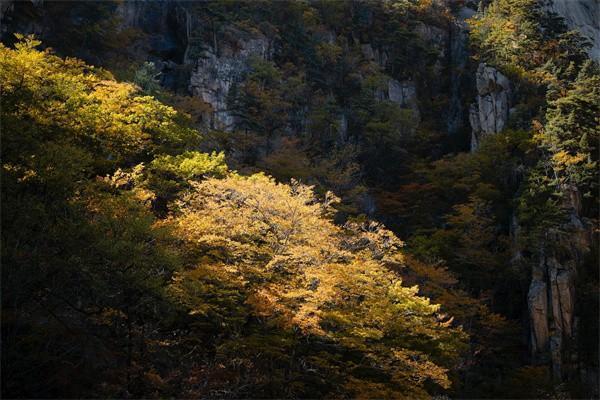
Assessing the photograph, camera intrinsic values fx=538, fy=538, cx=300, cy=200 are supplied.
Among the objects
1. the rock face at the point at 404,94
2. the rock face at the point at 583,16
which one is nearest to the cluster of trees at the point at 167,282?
the rock face at the point at 404,94

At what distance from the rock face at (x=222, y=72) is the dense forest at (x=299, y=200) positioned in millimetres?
147

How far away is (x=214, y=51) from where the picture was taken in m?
32.1

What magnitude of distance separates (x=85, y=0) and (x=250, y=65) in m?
9.64

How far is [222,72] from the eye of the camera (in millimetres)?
31672

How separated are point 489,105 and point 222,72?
1612 cm

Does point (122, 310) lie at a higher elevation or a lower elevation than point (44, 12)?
lower

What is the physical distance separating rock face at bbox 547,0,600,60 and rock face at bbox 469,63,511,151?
9.08m

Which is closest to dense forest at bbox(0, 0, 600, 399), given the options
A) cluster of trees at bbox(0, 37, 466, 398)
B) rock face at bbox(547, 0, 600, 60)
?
cluster of trees at bbox(0, 37, 466, 398)

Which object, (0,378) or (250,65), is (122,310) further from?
(250,65)

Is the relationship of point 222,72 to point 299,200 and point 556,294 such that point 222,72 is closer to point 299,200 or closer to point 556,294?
point 299,200

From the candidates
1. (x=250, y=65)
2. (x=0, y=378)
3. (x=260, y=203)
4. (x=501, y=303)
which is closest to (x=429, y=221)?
(x=501, y=303)

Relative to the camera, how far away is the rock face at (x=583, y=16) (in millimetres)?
37781

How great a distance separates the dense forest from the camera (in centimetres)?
1050

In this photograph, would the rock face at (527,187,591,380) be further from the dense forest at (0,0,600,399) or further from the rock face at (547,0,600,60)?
the rock face at (547,0,600,60)
